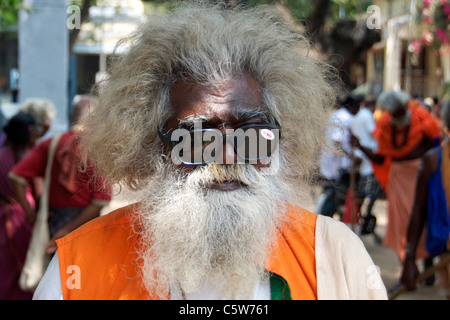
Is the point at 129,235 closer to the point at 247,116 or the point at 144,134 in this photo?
the point at 144,134

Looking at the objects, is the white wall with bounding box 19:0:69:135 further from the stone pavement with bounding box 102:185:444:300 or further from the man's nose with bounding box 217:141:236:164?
the man's nose with bounding box 217:141:236:164

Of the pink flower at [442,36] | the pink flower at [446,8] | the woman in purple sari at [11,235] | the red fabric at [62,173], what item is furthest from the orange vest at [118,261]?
the pink flower at [442,36]

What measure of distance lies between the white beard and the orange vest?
0.05 m

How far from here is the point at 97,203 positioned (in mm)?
4012

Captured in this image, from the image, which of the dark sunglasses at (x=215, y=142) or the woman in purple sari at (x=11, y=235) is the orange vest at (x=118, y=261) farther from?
the woman in purple sari at (x=11, y=235)

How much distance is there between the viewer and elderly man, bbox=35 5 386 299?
67.8 inches

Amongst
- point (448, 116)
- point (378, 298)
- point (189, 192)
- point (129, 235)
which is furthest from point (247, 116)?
point (448, 116)

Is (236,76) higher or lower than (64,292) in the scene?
higher

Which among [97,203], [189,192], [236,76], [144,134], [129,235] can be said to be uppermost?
[236,76]

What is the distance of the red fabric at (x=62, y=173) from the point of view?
4.01 m

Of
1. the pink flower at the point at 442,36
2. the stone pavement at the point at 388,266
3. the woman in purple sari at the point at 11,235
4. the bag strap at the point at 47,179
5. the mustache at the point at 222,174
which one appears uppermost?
the pink flower at the point at 442,36

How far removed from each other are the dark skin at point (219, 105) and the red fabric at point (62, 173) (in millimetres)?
2213

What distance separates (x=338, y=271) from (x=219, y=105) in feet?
2.11
